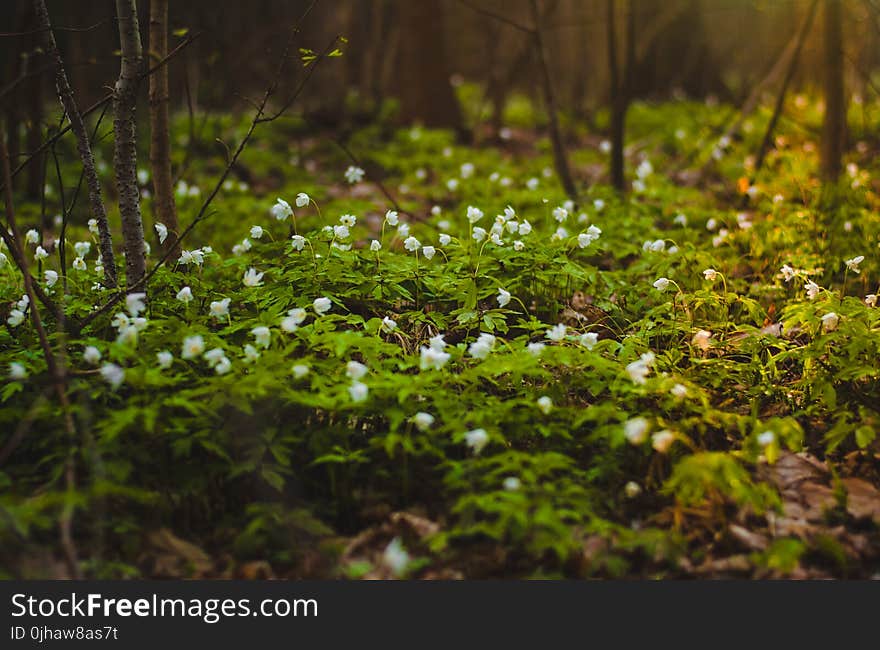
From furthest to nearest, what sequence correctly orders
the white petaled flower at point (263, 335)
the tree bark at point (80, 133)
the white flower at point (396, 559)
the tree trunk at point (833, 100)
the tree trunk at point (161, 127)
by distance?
the tree trunk at point (833, 100) < the tree trunk at point (161, 127) < the tree bark at point (80, 133) < the white petaled flower at point (263, 335) < the white flower at point (396, 559)

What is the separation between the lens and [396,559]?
7.61 feet

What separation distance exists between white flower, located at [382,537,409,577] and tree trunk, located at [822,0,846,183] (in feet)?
17.3

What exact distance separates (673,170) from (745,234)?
8.34ft

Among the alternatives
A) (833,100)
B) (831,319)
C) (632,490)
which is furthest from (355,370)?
(833,100)

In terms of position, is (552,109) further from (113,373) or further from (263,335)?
(113,373)

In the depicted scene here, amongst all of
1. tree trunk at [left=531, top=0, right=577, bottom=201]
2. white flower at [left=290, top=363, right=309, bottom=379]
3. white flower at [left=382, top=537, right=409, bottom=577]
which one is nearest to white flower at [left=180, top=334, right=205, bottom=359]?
white flower at [left=290, top=363, right=309, bottom=379]

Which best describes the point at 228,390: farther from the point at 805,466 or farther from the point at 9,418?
the point at 805,466

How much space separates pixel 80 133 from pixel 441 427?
2282 mm

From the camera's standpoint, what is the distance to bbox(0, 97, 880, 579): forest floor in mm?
2480

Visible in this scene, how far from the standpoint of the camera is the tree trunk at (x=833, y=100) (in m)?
5.85

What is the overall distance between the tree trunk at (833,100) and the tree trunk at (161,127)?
5.20 meters

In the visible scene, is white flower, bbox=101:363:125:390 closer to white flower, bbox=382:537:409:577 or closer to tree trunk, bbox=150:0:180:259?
white flower, bbox=382:537:409:577

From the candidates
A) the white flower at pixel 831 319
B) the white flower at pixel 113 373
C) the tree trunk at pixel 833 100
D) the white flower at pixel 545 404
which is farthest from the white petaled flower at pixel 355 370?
the tree trunk at pixel 833 100

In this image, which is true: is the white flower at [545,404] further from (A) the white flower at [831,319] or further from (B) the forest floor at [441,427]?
(A) the white flower at [831,319]
